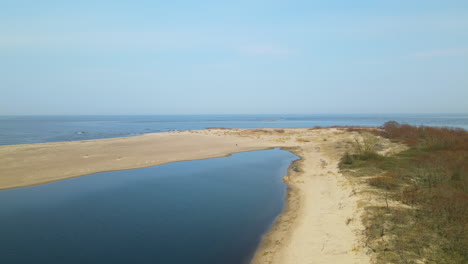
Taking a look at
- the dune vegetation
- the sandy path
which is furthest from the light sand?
the dune vegetation

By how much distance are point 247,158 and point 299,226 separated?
20451 millimetres

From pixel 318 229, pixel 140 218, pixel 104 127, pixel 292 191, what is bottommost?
pixel 140 218

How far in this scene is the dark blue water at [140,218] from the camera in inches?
373

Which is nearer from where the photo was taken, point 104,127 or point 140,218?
point 140,218

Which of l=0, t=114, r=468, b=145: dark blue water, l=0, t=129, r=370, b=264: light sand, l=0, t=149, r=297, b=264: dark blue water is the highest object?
l=0, t=114, r=468, b=145: dark blue water

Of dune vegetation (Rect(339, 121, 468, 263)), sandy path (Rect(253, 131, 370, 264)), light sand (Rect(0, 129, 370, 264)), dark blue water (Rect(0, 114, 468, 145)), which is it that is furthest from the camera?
dark blue water (Rect(0, 114, 468, 145))

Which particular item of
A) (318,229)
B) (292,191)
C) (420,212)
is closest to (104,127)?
(292,191)

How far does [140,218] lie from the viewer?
41.6 ft

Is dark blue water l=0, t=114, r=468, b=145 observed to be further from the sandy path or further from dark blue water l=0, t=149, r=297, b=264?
the sandy path

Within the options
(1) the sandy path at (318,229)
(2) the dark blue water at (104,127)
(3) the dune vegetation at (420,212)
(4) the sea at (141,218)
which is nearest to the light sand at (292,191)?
(1) the sandy path at (318,229)

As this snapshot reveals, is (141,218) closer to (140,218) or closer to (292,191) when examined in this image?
(140,218)

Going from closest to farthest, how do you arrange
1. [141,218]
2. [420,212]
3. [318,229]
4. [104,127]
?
[420,212] → [318,229] → [141,218] → [104,127]

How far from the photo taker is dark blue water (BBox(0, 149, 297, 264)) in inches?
373

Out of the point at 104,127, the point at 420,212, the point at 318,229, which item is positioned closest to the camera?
the point at 420,212
